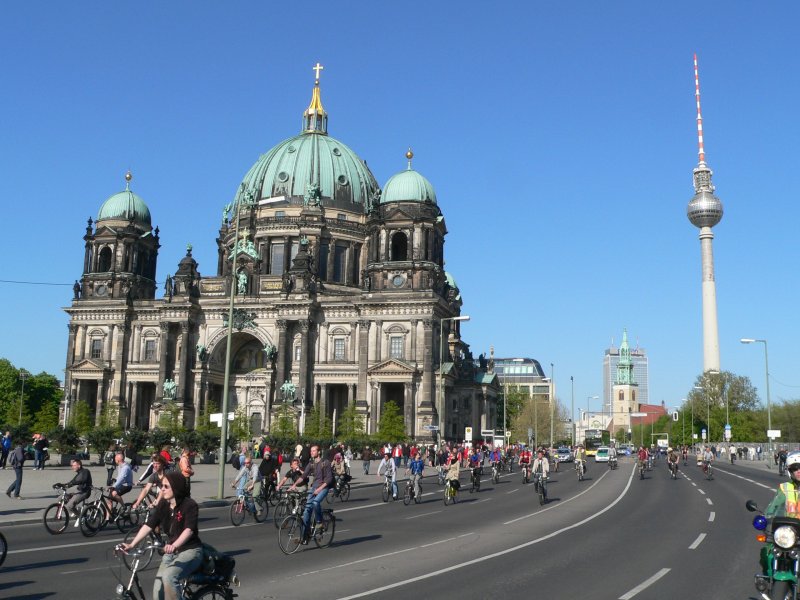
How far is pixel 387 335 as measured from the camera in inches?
3162

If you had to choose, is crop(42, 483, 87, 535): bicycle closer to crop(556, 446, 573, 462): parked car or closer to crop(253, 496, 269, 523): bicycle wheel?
crop(253, 496, 269, 523): bicycle wheel

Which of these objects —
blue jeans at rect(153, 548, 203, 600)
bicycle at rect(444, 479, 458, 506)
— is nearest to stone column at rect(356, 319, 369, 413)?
bicycle at rect(444, 479, 458, 506)

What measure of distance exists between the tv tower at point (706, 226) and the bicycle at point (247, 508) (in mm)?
125582

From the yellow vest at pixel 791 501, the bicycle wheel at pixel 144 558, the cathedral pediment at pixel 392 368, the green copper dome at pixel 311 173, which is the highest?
the green copper dome at pixel 311 173

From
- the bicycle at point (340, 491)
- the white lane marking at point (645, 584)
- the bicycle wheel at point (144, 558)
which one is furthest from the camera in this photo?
the bicycle at point (340, 491)

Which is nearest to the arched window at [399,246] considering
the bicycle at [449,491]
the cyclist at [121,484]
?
the bicycle at [449,491]

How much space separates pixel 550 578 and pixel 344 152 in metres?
88.2

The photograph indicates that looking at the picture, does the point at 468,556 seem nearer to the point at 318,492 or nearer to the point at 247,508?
the point at 318,492

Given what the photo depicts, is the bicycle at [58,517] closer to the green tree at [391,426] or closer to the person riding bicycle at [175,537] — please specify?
the person riding bicycle at [175,537]

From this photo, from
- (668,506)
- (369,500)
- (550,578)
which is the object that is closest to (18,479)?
(369,500)

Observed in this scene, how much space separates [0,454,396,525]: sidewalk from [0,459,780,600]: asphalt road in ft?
6.06

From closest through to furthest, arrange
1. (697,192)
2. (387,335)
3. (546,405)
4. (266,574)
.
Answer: (266,574)
(387,335)
(546,405)
(697,192)

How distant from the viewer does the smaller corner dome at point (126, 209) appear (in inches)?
3669

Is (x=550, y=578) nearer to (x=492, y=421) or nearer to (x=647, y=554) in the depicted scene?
(x=647, y=554)
